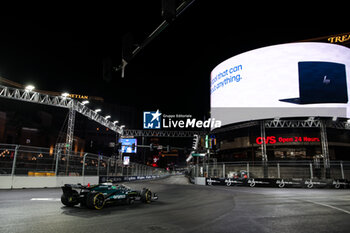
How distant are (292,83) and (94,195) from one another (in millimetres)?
25663

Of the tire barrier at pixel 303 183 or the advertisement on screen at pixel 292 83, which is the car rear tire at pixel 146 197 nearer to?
the tire barrier at pixel 303 183

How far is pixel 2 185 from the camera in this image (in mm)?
13219

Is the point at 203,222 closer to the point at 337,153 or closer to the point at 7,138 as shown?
the point at 337,153

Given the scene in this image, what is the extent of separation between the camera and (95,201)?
766 cm

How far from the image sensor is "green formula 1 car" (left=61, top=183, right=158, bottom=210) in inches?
303

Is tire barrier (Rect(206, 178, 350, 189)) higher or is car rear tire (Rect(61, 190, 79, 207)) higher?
car rear tire (Rect(61, 190, 79, 207))

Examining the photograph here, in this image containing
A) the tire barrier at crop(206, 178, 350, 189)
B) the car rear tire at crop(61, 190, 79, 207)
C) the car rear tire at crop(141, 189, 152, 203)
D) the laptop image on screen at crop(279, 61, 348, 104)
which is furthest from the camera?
the laptop image on screen at crop(279, 61, 348, 104)

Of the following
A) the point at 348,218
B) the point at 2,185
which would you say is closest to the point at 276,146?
the point at 348,218

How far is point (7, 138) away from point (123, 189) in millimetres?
46813

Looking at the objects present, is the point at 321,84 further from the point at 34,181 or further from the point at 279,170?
the point at 34,181

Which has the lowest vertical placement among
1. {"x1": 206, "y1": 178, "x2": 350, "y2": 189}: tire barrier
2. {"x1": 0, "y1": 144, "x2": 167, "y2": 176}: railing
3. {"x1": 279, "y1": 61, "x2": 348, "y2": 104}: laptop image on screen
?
{"x1": 206, "y1": 178, "x2": 350, "y2": 189}: tire barrier

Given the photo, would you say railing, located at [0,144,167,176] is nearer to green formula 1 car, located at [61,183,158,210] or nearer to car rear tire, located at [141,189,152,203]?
green formula 1 car, located at [61,183,158,210]

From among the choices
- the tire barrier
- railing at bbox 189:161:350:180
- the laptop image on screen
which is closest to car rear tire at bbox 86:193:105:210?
railing at bbox 189:161:350:180

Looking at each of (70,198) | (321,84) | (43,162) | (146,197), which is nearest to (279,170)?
(321,84)
